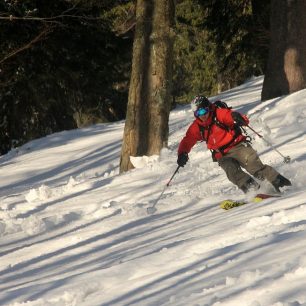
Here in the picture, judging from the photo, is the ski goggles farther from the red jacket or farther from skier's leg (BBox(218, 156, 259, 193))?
skier's leg (BBox(218, 156, 259, 193))

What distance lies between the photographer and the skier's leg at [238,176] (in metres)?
7.86

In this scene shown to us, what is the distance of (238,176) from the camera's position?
25.9 ft

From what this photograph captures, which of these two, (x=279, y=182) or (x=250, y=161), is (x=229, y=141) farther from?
(x=279, y=182)

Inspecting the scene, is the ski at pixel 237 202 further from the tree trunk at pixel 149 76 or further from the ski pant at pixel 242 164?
the tree trunk at pixel 149 76

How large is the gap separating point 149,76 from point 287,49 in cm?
404

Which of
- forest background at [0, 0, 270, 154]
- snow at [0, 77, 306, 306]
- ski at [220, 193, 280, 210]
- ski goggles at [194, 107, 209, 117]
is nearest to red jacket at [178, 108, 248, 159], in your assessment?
ski goggles at [194, 107, 209, 117]

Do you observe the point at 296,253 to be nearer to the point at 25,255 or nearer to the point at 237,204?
the point at 237,204

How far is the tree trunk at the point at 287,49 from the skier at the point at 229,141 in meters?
6.18

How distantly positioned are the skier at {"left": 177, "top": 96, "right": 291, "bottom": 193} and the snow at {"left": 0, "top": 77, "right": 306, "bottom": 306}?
0.25 m

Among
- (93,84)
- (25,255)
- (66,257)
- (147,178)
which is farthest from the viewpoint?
(93,84)

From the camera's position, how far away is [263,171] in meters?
7.82

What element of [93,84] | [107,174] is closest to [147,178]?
[107,174]

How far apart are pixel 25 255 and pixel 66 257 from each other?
0.71 meters

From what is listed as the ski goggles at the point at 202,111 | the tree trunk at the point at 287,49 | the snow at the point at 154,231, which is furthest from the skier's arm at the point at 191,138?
the tree trunk at the point at 287,49
